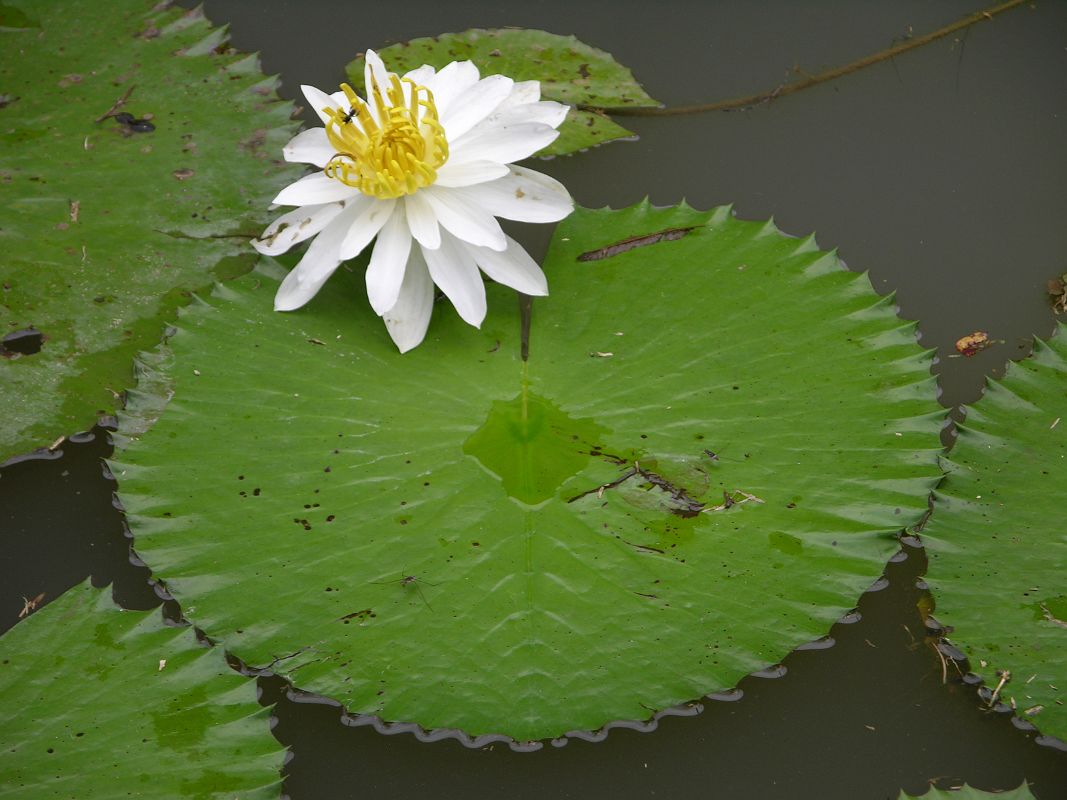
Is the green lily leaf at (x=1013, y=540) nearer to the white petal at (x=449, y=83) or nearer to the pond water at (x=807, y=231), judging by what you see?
the pond water at (x=807, y=231)

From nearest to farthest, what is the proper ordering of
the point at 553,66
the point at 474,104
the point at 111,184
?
the point at 474,104, the point at 111,184, the point at 553,66

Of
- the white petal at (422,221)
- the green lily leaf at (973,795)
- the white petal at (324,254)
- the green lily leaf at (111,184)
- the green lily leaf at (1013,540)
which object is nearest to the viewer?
the green lily leaf at (973,795)

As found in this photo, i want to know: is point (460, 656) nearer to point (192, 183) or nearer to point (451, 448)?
point (451, 448)

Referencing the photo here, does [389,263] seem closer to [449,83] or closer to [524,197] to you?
[524,197]

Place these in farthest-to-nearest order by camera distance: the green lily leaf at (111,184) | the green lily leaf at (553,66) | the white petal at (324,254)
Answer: the green lily leaf at (553,66) → the green lily leaf at (111,184) → the white petal at (324,254)

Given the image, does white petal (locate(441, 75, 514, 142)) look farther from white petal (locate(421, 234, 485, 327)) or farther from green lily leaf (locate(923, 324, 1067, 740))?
green lily leaf (locate(923, 324, 1067, 740))

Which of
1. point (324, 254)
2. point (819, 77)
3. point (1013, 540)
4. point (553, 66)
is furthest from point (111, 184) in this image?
point (1013, 540)

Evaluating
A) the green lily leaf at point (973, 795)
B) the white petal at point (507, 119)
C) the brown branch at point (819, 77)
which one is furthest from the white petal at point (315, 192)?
the green lily leaf at point (973, 795)
